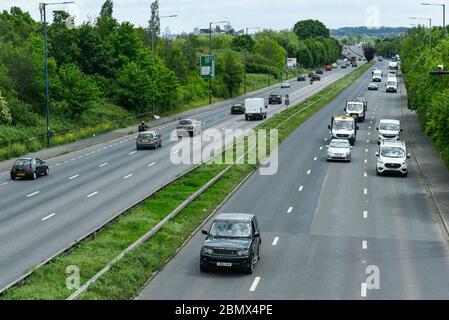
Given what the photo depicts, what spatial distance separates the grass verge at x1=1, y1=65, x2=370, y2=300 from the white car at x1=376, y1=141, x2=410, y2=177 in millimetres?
8597

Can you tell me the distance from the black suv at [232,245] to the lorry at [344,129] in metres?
36.4

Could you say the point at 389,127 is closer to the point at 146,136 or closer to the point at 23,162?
the point at 146,136

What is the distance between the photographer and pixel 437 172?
47594 mm

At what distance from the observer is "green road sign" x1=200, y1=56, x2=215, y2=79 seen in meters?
111

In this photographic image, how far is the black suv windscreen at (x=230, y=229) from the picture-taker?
25516 millimetres

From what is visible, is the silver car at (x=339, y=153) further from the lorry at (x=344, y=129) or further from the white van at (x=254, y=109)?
the white van at (x=254, y=109)

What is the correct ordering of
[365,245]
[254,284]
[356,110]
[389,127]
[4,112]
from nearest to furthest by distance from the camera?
[254,284]
[365,245]
[389,127]
[4,112]
[356,110]

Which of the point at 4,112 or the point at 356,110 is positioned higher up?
the point at 4,112

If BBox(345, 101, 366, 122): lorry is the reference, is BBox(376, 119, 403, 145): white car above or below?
below

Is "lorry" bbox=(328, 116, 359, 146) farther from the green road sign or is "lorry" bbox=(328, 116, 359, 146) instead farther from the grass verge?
the green road sign

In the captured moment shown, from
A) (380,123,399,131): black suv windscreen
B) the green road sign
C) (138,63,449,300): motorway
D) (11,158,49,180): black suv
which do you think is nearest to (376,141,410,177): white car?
(138,63,449,300): motorway

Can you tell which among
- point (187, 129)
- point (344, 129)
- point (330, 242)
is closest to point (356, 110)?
point (344, 129)

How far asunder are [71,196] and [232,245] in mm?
16882

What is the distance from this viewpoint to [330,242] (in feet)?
95.9
